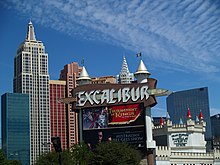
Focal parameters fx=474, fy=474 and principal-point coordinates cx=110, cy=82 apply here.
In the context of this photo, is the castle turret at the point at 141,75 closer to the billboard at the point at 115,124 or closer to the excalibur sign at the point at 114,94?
the excalibur sign at the point at 114,94

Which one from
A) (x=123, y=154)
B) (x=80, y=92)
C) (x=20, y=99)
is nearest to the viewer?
(x=123, y=154)

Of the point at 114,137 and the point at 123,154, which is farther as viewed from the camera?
the point at 114,137

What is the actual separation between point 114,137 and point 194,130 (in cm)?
1940

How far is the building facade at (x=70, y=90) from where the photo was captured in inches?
6890

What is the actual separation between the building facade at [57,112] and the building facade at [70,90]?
2.35 meters

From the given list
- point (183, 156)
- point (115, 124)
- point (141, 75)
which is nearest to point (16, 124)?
point (183, 156)

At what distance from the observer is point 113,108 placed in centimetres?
7694

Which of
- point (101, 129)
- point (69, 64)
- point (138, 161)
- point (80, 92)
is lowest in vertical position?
point (138, 161)

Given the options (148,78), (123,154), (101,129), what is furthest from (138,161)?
(148,78)

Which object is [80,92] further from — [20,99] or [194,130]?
[20,99]

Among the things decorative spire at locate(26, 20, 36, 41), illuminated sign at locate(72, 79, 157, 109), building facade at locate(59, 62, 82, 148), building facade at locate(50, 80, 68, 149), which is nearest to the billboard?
illuminated sign at locate(72, 79, 157, 109)

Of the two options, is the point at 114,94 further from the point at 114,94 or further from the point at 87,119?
the point at 87,119

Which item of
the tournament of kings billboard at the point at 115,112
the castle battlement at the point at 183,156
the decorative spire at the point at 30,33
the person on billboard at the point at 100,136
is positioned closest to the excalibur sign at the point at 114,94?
the tournament of kings billboard at the point at 115,112

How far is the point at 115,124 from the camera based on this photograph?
75812 millimetres
